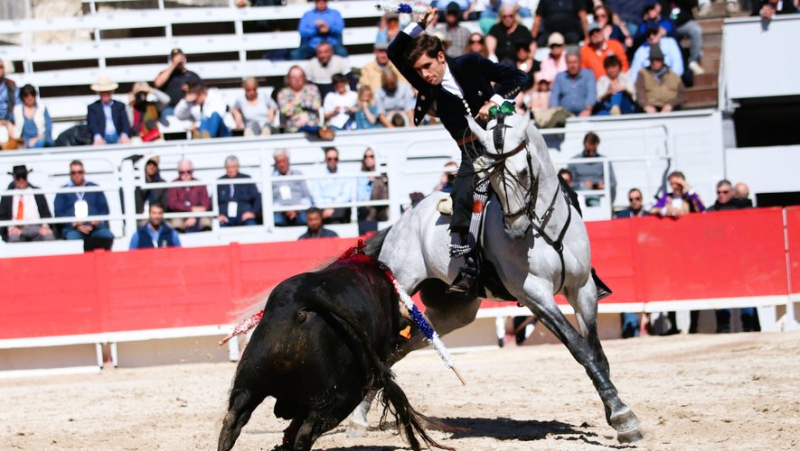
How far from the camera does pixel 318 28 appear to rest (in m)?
16.5

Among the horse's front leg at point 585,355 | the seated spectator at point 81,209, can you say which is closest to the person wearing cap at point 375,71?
the seated spectator at point 81,209

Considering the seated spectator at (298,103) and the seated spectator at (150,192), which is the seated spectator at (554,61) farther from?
the seated spectator at (150,192)

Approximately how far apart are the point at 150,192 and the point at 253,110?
92.5 inches

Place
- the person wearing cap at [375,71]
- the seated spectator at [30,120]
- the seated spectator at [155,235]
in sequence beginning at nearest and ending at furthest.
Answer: the seated spectator at [155,235] < the seated spectator at [30,120] < the person wearing cap at [375,71]

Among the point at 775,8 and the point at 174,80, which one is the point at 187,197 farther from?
the point at 775,8

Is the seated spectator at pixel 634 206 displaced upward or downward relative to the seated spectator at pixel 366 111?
downward

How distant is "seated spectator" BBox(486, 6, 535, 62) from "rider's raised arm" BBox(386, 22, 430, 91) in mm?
7960

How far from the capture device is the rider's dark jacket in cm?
741

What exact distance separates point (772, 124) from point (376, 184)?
7.58 m

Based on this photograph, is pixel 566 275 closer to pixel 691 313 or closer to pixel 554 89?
pixel 691 313

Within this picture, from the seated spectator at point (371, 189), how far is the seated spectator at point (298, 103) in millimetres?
1466

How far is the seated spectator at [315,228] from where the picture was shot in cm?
1297

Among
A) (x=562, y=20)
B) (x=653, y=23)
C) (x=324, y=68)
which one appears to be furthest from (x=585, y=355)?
(x=562, y=20)

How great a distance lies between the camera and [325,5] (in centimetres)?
1669
